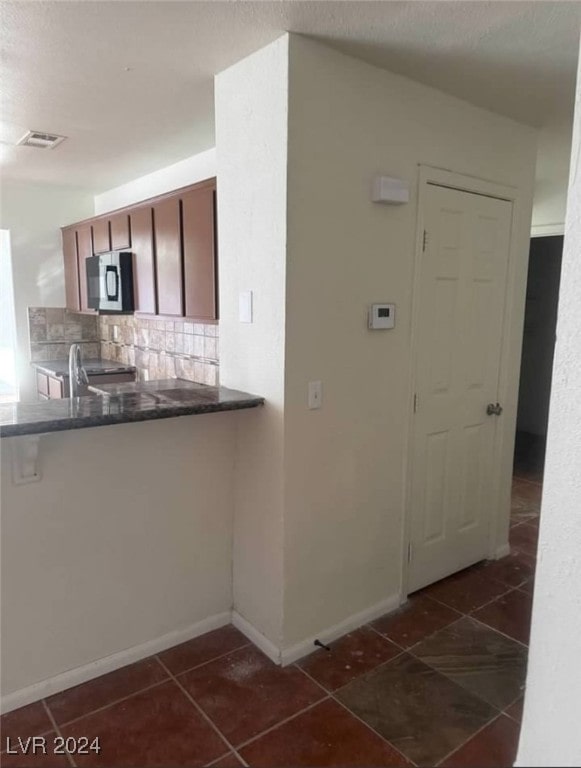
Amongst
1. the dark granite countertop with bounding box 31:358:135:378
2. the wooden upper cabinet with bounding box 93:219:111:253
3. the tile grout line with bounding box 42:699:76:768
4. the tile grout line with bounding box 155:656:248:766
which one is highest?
the wooden upper cabinet with bounding box 93:219:111:253

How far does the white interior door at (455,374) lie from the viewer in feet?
8.27

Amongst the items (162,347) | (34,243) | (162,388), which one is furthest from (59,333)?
(162,388)

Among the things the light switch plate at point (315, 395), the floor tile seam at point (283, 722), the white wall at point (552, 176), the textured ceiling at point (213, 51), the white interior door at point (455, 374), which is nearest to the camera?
the textured ceiling at point (213, 51)

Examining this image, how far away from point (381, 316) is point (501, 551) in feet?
5.77

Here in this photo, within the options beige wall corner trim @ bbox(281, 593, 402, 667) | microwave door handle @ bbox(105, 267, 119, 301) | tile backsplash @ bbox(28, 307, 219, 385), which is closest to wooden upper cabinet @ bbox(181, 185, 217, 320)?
tile backsplash @ bbox(28, 307, 219, 385)

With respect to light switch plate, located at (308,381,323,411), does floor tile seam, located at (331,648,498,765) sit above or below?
below

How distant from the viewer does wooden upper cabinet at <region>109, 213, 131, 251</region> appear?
3.57 metres

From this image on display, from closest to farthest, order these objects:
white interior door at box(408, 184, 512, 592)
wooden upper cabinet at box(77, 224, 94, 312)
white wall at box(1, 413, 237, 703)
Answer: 1. white wall at box(1, 413, 237, 703)
2. white interior door at box(408, 184, 512, 592)
3. wooden upper cabinet at box(77, 224, 94, 312)

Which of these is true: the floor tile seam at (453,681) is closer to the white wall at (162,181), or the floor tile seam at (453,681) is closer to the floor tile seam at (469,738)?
the floor tile seam at (469,738)

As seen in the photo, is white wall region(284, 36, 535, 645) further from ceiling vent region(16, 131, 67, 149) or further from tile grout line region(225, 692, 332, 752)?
ceiling vent region(16, 131, 67, 149)

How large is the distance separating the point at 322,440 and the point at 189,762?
47.3 inches

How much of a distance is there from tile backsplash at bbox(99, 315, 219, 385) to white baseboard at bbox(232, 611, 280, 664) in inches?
57.4

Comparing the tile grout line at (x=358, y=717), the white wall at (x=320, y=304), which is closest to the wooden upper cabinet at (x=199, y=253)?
the white wall at (x=320, y=304)

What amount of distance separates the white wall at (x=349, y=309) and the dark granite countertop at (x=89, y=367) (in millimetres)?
2546
